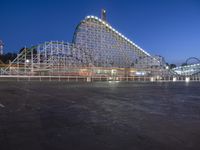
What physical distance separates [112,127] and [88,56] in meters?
49.8

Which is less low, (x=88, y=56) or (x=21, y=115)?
(x=88, y=56)

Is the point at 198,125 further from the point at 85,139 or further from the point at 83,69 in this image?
the point at 83,69

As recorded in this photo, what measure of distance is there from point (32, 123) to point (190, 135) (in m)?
3.72

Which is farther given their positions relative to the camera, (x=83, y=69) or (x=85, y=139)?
(x=83, y=69)

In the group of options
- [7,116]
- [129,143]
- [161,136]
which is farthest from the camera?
[7,116]

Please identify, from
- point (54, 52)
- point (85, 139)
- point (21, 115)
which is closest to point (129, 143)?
point (85, 139)

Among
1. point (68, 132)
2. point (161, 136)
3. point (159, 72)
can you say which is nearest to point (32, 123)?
point (68, 132)

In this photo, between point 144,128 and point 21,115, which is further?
point 21,115

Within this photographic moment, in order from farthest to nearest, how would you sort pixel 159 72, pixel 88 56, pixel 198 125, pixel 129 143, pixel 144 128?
pixel 159 72 → pixel 88 56 → pixel 198 125 → pixel 144 128 → pixel 129 143

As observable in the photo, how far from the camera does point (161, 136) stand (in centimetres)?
586

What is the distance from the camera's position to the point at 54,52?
59.3m

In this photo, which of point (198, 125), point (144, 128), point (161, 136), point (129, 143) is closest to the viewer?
point (129, 143)

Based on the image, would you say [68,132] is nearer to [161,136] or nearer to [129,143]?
[129,143]

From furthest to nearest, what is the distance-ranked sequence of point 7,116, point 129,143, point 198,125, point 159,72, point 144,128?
1. point 159,72
2. point 7,116
3. point 198,125
4. point 144,128
5. point 129,143
